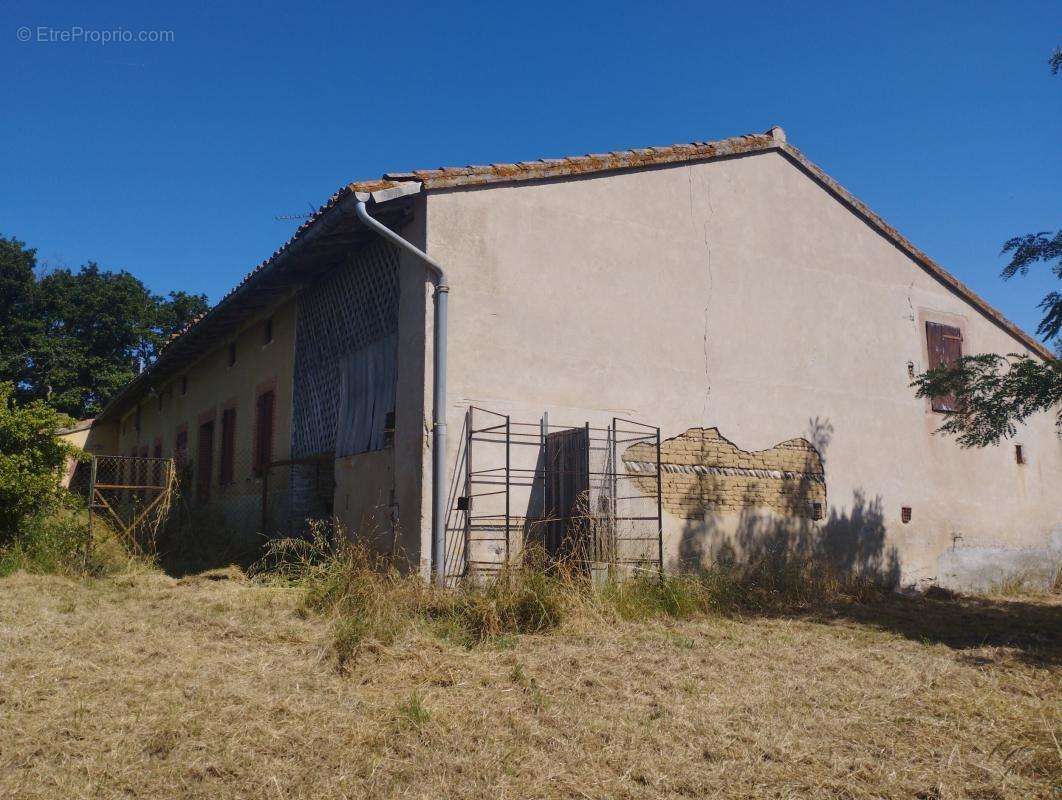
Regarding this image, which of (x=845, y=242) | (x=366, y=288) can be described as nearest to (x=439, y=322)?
(x=366, y=288)

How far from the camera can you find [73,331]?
3030 centimetres

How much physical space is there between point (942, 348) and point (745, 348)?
3964mm

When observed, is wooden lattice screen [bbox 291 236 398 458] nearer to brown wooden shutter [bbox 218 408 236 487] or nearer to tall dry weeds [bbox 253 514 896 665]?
tall dry weeds [bbox 253 514 896 665]

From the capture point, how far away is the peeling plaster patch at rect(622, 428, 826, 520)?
9430 mm

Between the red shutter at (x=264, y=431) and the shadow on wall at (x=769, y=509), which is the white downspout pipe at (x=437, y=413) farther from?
the red shutter at (x=264, y=431)

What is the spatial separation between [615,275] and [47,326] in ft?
90.3

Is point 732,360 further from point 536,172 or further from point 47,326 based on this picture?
point 47,326

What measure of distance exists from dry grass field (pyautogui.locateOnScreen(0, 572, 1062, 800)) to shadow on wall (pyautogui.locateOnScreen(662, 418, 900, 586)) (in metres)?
2.26

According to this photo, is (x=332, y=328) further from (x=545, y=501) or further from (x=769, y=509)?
(x=769, y=509)


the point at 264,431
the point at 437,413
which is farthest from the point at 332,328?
the point at 437,413

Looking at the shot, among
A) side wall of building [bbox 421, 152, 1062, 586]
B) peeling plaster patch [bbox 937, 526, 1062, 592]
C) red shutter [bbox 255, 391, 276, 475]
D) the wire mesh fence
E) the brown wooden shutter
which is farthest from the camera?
the brown wooden shutter

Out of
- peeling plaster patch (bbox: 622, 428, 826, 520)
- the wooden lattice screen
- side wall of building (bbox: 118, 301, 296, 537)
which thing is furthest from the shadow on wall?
side wall of building (bbox: 118, 301, 296, 537)

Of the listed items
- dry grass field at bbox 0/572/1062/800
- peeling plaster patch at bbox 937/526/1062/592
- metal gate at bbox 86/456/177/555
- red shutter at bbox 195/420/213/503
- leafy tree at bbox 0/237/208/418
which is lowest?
dry grass field at bbox 0/572/1062/800

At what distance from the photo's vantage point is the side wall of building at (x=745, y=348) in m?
8.77
